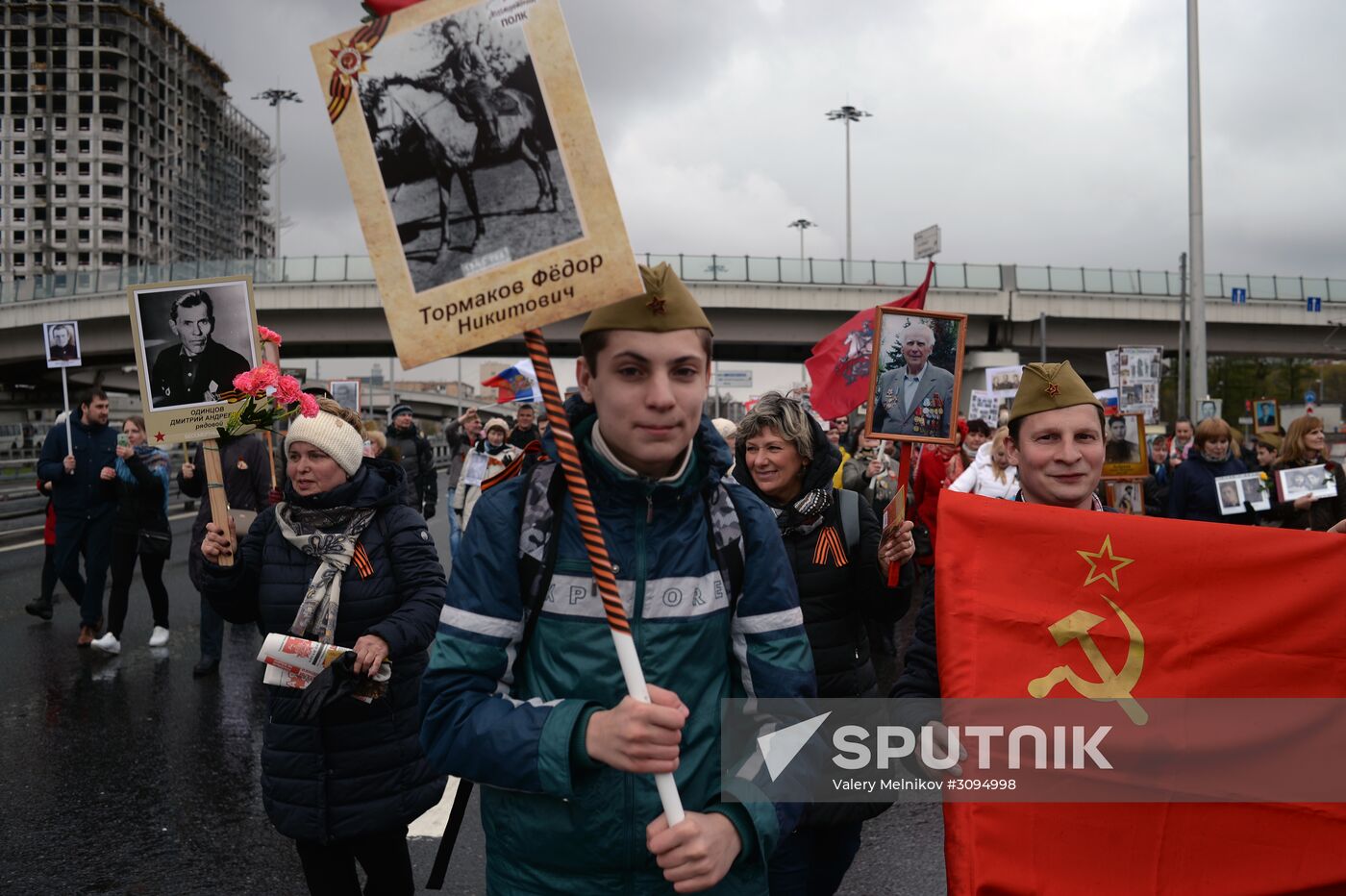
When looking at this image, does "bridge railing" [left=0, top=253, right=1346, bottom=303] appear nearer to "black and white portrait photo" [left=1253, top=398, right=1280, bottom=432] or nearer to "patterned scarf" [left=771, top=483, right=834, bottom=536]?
"black and white portrait photo" [left=1253, top=398, right=1280, bottom=432]

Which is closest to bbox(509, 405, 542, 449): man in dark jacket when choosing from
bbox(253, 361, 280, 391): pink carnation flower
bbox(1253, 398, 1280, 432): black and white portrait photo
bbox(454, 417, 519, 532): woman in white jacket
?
bbox(454, 417, 519, 532): woman in white jacket

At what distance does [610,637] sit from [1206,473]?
8.70 m

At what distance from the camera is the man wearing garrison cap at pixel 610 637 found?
1877 mm

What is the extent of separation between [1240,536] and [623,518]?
1730 mm

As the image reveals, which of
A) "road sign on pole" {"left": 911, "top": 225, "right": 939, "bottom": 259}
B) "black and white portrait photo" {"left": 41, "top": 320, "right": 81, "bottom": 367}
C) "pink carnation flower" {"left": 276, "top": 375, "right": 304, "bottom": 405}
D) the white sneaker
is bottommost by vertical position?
the white sneaker

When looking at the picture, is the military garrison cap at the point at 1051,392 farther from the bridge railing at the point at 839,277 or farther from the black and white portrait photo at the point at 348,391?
the bridge railing at the point at 839,277

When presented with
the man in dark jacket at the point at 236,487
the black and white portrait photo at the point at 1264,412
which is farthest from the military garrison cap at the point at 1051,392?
the black and white portrait photo at the point at 1264,412

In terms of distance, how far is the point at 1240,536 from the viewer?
274 centimetres

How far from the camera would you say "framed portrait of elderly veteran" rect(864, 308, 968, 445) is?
4027 millimetres

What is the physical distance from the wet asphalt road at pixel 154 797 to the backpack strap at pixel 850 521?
1.60 metres

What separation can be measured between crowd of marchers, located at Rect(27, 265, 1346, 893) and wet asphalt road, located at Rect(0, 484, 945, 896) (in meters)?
1.20

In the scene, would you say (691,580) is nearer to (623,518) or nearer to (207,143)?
(623,518)

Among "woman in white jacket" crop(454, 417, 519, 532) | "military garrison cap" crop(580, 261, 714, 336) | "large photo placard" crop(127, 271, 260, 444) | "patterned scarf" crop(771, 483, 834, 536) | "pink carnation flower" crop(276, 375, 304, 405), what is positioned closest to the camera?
"military garrison cap" crop(580, 261, 714, 336)

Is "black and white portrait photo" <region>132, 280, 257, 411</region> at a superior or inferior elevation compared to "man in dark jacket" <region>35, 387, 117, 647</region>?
superior
